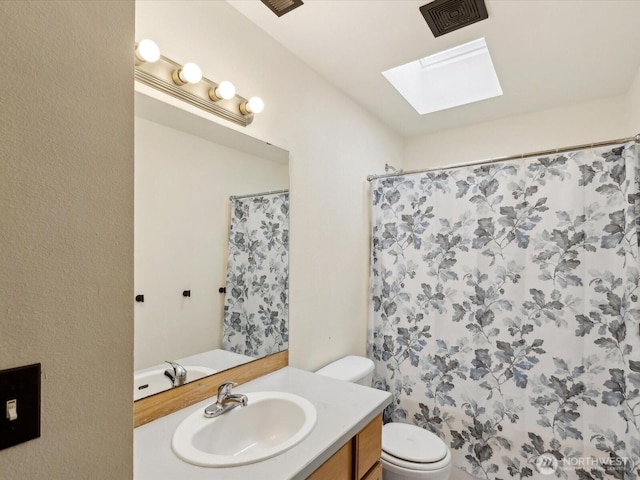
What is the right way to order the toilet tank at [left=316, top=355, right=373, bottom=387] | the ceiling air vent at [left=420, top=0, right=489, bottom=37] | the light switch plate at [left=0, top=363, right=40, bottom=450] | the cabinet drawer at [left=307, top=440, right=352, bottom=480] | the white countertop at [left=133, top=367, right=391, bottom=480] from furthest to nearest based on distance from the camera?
the toilet tank at [left=316, top=355, right=373, bottom=387] < the ceiling air vent at [left=420, top=0, right=489, bottom=37] < the cabinet drawer at [left=307, top=440, right=352, bottom=480] < the white countertop at [left=133, top=367, right=391, bottom=480] < the light switch plate at [left=0, top=363, right=40, bottom=450]

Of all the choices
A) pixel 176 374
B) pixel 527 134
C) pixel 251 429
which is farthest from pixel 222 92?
pixel 527 134

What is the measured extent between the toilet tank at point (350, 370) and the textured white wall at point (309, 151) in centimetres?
6

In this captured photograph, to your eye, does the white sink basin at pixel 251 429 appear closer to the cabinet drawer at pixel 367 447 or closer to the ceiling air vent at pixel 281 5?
the cabinet drawer at pixel 367 447

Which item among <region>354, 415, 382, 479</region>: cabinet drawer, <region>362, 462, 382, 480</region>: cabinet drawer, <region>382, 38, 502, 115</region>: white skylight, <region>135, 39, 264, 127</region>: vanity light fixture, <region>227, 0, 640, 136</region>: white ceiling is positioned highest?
<region>382, 38, 502, 115</region>: white skylight

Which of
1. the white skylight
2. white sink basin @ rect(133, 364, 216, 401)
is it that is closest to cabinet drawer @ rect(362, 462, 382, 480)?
white sink basin @ rect(133, 364, 216, 401)

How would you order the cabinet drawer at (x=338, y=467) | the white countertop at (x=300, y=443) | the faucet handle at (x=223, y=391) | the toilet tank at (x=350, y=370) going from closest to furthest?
the white countertop at (x=300, y=443), the cabinet drawer at (x=338, y=467), the faucet handle at (x=223, y=391), the toilet tank at (x=350, y=370)

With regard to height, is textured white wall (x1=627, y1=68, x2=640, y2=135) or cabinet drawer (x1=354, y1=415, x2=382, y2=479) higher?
textured white wall (x1=627, y1=68, x2=640, y2=135)

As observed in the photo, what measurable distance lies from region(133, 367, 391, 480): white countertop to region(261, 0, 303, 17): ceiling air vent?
164 cm

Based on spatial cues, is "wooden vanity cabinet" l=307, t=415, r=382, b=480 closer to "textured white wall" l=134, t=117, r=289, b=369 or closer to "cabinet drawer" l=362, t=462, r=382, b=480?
"cabinet drawer" l=362, t=462, r=382, b=480

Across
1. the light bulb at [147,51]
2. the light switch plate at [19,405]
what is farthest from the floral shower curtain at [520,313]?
the light switch plate at [19,405]

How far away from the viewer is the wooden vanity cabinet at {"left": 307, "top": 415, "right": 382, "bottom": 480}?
105 centimetres

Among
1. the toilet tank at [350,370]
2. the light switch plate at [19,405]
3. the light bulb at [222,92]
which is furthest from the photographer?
the toilet tank at [350,370]

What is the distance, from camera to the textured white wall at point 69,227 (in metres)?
0.46

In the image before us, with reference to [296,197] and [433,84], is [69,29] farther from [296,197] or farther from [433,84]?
[433,84]
